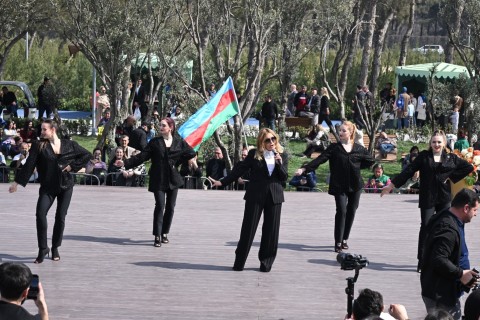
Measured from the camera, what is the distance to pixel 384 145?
25797 mm

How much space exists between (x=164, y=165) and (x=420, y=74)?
24.0 metres

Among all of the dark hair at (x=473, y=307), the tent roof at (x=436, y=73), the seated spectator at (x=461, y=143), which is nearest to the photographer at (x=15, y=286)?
the dark hair at (x=473, y=307)

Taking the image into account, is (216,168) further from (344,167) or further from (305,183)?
(344,167)

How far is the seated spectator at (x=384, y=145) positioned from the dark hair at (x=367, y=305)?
63.2 ft

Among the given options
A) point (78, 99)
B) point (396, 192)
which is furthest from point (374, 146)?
point (78, 99)

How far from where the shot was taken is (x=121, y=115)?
26.2 metres

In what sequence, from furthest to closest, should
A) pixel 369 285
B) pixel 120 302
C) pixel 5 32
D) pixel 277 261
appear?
pixel 5 32 < pixel 277 261 < pixel 369 285 < pixel 120 302

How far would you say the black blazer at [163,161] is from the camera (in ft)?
42.0

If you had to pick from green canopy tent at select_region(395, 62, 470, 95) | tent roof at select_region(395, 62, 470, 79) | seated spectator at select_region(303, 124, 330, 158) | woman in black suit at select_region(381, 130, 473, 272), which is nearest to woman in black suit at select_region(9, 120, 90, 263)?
woman in black suit at select_region(381, 130, 473, 272)

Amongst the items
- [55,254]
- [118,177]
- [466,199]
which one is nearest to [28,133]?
[118,177]

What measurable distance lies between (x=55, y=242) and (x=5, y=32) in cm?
2618

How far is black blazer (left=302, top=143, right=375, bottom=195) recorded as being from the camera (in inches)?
Result: 502

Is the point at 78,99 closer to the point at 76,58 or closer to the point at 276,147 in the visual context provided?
the point at 76,58

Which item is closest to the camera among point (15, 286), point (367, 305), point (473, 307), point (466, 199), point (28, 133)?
point (15, 286)
